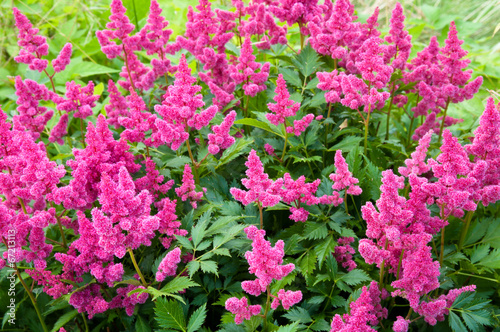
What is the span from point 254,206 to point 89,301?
83 cm

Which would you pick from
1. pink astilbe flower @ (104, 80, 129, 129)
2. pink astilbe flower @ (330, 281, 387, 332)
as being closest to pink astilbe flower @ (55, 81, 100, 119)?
pink astilbe flower @ (104, 80, 129, 129)

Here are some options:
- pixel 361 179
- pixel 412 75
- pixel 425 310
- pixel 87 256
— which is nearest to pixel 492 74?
pixel 412 75

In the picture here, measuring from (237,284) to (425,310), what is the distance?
0.80 metres

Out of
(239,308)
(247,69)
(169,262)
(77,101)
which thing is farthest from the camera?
(77,101)

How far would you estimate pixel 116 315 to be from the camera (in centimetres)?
190

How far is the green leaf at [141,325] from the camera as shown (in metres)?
1.83

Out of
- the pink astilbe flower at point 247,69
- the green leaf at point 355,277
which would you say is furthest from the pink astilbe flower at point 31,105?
the green leaf at point 355,277

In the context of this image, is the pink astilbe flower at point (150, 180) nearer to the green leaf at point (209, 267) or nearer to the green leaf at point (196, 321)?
the green leaf at point (209, 267)

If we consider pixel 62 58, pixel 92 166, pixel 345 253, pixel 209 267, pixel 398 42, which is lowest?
→ pixel 345 253

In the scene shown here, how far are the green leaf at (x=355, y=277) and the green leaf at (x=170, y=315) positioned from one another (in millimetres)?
659

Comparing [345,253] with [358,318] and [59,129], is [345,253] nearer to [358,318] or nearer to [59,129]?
[358,318]

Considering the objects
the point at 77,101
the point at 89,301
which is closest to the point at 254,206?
the point at 89,301

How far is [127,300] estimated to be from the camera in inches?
70.4

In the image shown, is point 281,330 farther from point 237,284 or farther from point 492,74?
point 492,74
